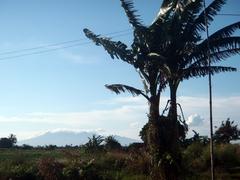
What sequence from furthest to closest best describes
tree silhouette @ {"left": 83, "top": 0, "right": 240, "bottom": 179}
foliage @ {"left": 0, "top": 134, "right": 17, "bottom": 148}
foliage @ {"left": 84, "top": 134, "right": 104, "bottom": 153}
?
1. foliage @ {"left": 0, "top": 134, "right": 17, "bottom": 148}
2. foliage @ {"left": 84, "top": 134, "right": 104, "bottom": 153}
3. tree silhouette @ {"left": 83, "top": 0, "right": 240, "bottom": 179}

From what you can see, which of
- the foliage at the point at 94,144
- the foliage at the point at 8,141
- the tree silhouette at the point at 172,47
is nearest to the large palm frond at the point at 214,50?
the tree silhouette at the point at 172,47

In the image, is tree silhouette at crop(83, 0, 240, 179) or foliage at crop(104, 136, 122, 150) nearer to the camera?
tree silhouette at crop(83, 0, 240, 179)

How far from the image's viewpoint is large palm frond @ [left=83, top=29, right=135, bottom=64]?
76.7 feet

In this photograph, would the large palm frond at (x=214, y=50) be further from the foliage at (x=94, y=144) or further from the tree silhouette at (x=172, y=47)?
the foliage at (x=94, y=144)

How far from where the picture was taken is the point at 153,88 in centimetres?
2272

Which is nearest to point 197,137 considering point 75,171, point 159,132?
point 75,171

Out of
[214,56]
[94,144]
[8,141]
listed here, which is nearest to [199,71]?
[214,56]

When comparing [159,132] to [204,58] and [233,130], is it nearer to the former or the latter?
[204,58]

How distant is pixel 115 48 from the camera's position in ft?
77.1

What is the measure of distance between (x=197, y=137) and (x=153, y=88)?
17.7m

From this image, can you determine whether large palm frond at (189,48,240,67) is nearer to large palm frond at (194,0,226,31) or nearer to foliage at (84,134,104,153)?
large palm frond at (194,0,226,31)

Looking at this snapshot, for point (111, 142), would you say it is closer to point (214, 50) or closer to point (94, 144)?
point (94, 144)

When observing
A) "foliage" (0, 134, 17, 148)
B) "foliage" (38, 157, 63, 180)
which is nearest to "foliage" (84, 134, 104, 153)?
"foliage" (38, 157, 63, 180)

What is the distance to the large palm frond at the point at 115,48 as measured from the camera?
23.4m
